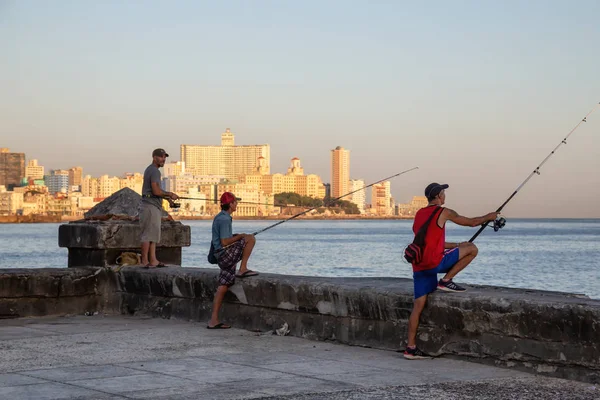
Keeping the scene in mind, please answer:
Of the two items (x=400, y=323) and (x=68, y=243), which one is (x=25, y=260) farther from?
(x=400, y=323)

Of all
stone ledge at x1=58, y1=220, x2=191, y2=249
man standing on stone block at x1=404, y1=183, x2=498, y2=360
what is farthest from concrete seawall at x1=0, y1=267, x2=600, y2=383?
stone ledge at x1=58, y1=220, x2=191, y2=249

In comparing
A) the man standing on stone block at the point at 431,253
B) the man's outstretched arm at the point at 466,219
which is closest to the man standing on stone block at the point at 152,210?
the man standing on stone block at the point at 431,253

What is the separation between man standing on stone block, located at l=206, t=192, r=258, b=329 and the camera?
29.2ft

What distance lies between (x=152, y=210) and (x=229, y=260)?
1629mm

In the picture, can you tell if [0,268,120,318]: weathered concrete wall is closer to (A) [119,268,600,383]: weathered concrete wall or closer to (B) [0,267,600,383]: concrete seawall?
(B) [0,267,600,383]: concrete seawall

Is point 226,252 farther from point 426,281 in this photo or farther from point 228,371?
point 228,371

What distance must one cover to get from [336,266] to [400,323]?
175 ft

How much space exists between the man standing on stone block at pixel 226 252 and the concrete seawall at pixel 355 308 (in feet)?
0.44

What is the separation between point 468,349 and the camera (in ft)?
22.8

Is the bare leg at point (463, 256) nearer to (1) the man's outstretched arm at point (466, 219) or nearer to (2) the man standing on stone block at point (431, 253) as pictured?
(2) the man standing on stone block at point (431, 253)

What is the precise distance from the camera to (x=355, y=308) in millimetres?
7816

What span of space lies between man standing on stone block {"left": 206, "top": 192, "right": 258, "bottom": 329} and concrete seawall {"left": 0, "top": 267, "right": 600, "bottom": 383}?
13 cm

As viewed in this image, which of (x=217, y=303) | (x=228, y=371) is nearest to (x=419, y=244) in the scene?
(x=228, y=371)

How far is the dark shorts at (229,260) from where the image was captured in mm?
8905
